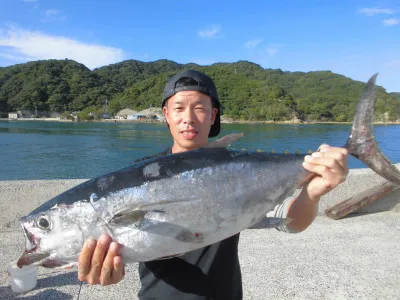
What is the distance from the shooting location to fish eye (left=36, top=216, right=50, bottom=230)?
5.75 ft

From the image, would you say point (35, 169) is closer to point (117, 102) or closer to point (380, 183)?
point (380, 183)

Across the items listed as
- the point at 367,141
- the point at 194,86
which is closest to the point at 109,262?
the point at 194,86

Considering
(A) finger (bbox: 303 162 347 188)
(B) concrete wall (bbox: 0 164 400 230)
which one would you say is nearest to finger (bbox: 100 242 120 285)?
(A) finger (bbox: 303 162 347 188)

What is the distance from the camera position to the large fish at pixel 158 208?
168 centimetres

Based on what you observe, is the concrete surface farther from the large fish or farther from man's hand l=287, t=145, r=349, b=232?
the large fish

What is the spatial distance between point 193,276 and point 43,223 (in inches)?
34.7

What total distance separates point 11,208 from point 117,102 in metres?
134

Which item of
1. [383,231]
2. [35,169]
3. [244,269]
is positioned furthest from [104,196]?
[35,169]

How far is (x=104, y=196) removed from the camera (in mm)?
1756

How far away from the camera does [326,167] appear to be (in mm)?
1811

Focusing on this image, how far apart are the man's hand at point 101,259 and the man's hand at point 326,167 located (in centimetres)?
116

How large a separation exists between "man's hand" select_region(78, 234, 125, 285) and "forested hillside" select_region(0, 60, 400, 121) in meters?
106

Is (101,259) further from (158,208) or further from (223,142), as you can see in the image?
(223,142)

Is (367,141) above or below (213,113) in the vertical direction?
below
